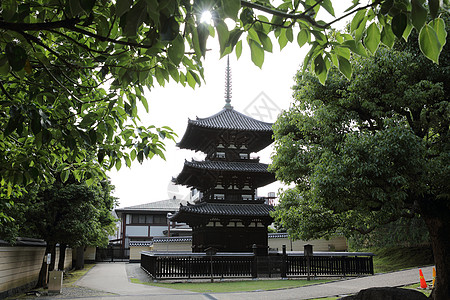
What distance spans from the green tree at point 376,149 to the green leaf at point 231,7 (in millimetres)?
6844

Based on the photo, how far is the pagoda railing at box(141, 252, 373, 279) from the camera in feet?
57.9

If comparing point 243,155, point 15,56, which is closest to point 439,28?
point 15,56

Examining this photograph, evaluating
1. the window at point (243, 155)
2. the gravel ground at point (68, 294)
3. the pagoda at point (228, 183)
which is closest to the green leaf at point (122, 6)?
the gravel ground at point (68, 294)

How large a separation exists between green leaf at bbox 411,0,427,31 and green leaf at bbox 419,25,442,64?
0.24ft

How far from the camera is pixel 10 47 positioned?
2.01 metres

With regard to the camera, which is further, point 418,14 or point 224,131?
point 224,131

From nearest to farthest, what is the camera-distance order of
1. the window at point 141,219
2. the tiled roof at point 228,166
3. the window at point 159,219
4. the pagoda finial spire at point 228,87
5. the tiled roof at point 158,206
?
the tiled roof at point 228,166
the pagoda finial spire at point 228,87
the tiled roof at point 158,206
the window at point 141,219
the window at point 159,219

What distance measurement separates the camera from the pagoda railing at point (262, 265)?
1764 cm

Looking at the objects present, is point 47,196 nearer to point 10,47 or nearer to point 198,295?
point 198,295

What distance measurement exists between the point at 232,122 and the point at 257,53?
20.5 metres

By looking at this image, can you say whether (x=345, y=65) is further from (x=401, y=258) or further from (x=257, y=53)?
(x=401, y=258)

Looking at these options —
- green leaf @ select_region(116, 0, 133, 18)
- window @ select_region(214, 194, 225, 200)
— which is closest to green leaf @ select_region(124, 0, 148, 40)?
green leaf @ select_region(116, 0, 133, 18)

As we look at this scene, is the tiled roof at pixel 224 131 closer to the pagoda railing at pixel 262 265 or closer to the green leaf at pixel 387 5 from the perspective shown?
the pagoda railing at pixel 262 265

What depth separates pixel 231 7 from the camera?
1.46 m
